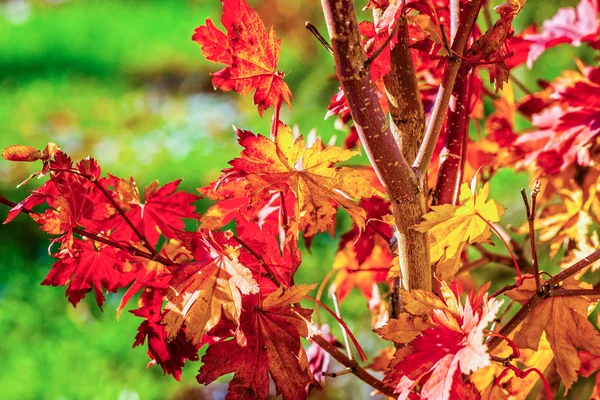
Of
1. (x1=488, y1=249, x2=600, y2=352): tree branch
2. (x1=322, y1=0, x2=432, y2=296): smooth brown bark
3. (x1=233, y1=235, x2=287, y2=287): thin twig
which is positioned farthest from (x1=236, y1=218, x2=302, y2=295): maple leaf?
(x1=488, y1=249, x2=600, y2=352): tree branch

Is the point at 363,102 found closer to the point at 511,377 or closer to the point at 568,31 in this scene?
the point at 511,377

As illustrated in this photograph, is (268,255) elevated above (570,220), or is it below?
below

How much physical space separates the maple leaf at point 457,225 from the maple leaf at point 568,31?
0.45m

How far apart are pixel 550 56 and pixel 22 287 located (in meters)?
2.12

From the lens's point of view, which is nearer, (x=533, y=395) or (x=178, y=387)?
(x=533, y=395)

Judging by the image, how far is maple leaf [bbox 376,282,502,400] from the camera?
2.11 feet

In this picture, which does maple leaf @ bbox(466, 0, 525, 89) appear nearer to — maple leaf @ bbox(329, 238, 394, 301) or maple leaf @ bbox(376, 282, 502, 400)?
maple leaf @ bbox(376, 282, 502, 400)

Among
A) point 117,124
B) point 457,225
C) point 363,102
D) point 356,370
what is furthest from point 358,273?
point 117,124

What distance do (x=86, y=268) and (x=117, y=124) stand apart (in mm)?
2909

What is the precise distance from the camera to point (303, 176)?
744 mm

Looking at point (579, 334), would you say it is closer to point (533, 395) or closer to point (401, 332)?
point (401, 332)

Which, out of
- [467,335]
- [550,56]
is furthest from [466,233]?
[550,56]

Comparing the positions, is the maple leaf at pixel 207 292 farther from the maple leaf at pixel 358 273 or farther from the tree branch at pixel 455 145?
the maple leaf at pixel 358 273

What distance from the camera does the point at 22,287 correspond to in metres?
2.39
